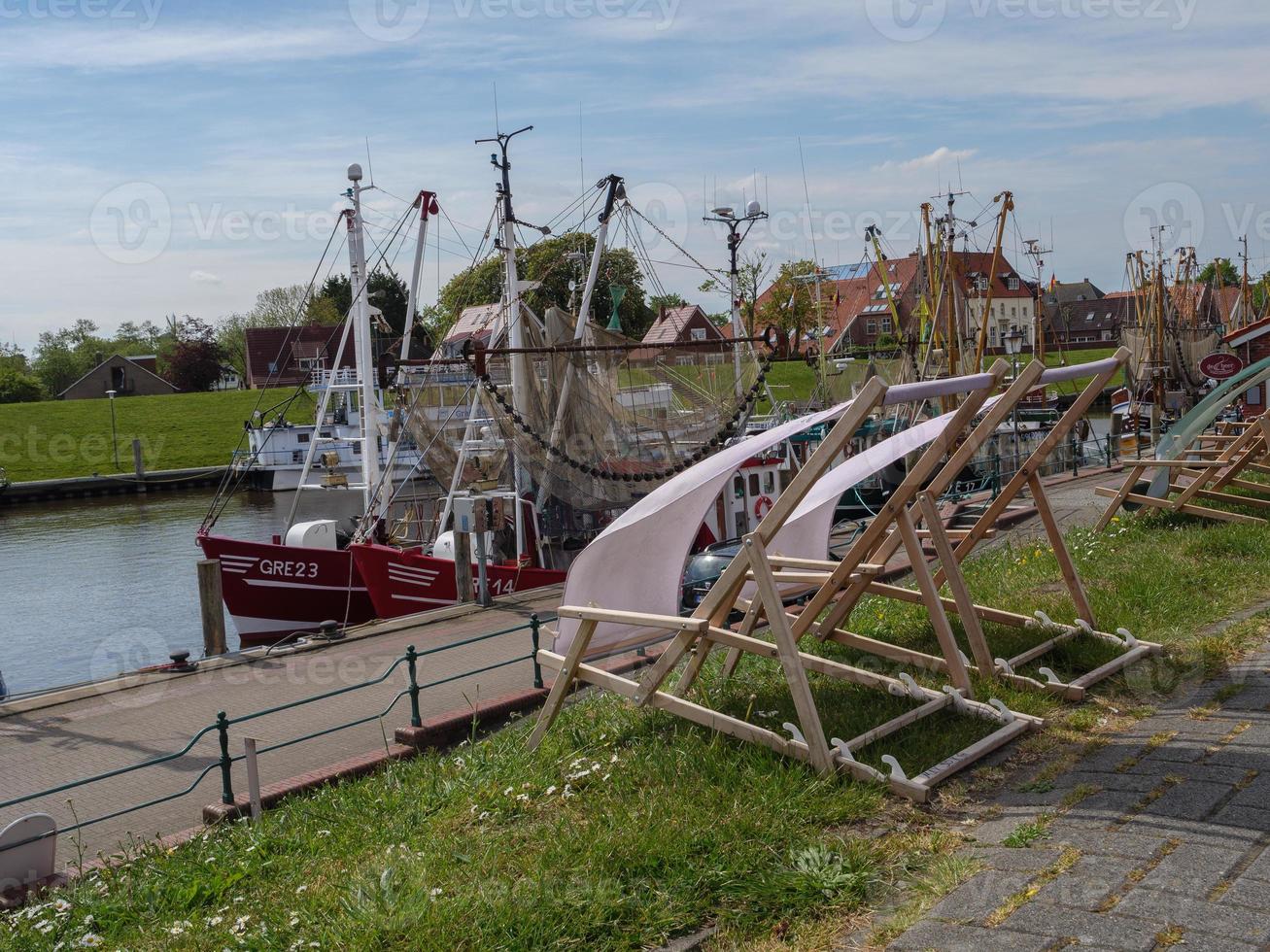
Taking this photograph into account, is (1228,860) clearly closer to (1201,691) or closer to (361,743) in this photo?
(1201,691)

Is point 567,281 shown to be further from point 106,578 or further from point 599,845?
point 599,845

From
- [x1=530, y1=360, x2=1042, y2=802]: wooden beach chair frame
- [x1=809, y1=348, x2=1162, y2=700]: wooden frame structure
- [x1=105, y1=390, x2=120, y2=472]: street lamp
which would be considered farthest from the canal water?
[x1=809, y1=348, x2=1162, y2=700]: wooden frame structure

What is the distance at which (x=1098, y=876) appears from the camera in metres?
4.98

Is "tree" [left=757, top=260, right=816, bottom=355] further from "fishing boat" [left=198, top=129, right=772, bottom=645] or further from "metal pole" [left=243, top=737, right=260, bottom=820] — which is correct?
"metal pole" [left=243, top=737, right=260, bottom=820]

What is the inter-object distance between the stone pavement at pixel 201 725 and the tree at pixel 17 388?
91729mm

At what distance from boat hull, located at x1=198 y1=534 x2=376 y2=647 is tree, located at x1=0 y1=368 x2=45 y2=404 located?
270 feet

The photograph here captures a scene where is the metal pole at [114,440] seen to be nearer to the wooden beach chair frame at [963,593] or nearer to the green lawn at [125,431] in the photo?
the green lawn at [125,431]

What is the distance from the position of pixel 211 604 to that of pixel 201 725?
551 centimetres

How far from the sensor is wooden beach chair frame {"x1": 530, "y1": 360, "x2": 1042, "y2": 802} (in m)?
6.28

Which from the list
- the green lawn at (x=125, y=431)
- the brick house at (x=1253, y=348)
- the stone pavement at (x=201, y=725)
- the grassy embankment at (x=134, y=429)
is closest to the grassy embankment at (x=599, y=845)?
the stone pavement at (x=201, y=725)

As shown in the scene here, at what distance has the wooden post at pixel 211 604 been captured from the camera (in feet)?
54.6

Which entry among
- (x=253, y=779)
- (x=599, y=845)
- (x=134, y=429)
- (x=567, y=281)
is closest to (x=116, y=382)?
(x=134, y=429)

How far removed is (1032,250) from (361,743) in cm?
5224

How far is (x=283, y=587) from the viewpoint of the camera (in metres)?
23.0
